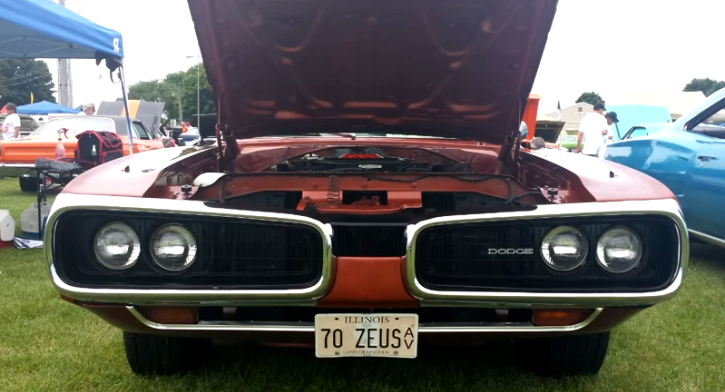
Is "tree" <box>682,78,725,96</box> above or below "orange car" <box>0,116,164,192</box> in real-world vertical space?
above

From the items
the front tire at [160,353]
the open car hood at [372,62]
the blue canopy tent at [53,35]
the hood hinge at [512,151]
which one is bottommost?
the front tire at [160,353]

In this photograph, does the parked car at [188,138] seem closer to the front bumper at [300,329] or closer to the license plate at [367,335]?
the front bumper at [300,329]

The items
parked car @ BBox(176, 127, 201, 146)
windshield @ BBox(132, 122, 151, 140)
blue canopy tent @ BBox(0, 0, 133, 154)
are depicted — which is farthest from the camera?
windshield @ BBox(132, 122, 151, 140)

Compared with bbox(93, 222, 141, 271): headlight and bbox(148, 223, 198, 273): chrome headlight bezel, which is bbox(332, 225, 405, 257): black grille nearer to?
bbox(148, 223, 198, 273): chrome headlight bezel

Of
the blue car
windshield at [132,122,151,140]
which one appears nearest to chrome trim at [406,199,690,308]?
the blue car

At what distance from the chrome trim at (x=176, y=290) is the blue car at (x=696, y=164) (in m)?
3.28

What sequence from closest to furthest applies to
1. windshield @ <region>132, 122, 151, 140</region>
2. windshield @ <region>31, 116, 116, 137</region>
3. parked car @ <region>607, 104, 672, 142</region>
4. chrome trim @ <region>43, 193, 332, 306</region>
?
chrome trim @ <region>43, 193, 332, 306</region>
windshield @ <region>31, 116, 116, 137</region>
windshield @ <region>132, 122, 151, 140</region>
parked car @ <region>607, 104, 672, 142</region>

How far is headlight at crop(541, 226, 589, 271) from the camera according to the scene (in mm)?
1825

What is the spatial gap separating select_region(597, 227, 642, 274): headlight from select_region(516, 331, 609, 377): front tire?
1.59 feet

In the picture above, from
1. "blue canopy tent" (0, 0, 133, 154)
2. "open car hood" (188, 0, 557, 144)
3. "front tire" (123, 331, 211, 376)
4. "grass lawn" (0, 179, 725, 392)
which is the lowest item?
"grass lawn" (0, 179, 725, 392)

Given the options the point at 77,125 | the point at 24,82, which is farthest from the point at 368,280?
the point at 24,82

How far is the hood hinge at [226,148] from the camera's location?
2650mm

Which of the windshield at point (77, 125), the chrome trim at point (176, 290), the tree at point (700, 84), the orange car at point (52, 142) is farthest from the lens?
the tree at point (700, 84)

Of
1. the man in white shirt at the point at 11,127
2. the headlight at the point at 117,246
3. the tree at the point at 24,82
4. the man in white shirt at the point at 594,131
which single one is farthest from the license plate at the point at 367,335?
the tree at the point at 24,82
